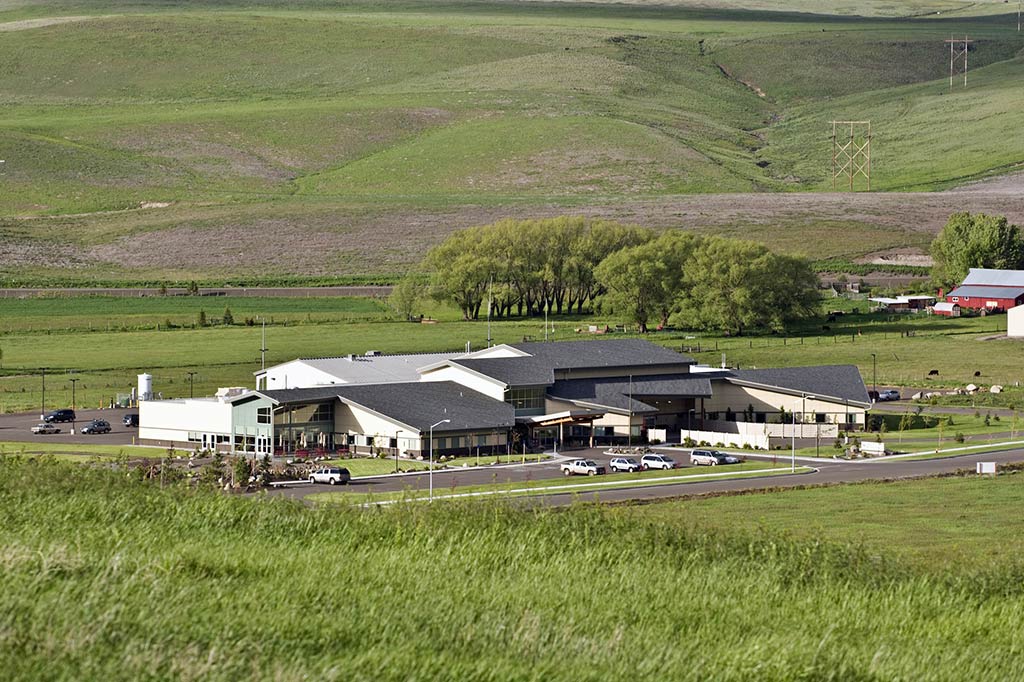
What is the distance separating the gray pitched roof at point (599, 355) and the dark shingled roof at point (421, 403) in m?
5.68

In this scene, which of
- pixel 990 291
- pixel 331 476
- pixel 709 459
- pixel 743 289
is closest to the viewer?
pixel 331 476

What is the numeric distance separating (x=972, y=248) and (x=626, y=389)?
185ft

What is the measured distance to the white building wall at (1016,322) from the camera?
3492 inches

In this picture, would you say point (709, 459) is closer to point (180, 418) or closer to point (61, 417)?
point (180, 418)

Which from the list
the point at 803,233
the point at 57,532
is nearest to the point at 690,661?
the point at 57,532

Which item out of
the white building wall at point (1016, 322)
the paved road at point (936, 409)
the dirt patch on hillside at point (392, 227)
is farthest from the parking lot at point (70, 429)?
the dirt patch on hillside at point (392, 227)

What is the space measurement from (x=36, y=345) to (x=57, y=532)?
7033 centimetres

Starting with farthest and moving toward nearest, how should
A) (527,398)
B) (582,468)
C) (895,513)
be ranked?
(527,398) < (582,468) < (895,513)

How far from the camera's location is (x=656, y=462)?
5172cm

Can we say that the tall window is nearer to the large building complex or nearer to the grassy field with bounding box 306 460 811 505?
the large building complex

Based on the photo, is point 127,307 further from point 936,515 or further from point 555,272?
point 936,515

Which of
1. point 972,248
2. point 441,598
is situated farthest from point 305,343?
point 441,598

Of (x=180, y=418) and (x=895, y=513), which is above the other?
(x=180, y=418)

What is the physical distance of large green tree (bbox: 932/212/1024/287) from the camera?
114 meters
